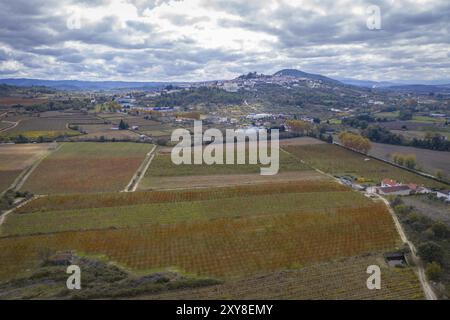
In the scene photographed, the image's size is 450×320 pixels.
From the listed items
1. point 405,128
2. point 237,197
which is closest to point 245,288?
point 237,197

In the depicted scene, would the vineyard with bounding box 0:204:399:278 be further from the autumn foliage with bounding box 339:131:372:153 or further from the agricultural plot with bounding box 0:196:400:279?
the autumn foliage with bounding box 339:131:372:153

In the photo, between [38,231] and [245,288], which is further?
[38,231]

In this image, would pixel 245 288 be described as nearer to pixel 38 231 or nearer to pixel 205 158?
pixel 38 231

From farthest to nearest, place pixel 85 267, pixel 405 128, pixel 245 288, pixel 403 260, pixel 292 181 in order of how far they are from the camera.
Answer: pixel 405 128, pixel 292 181, pixel 403 260, pixel 85 267, pixel 245 288
